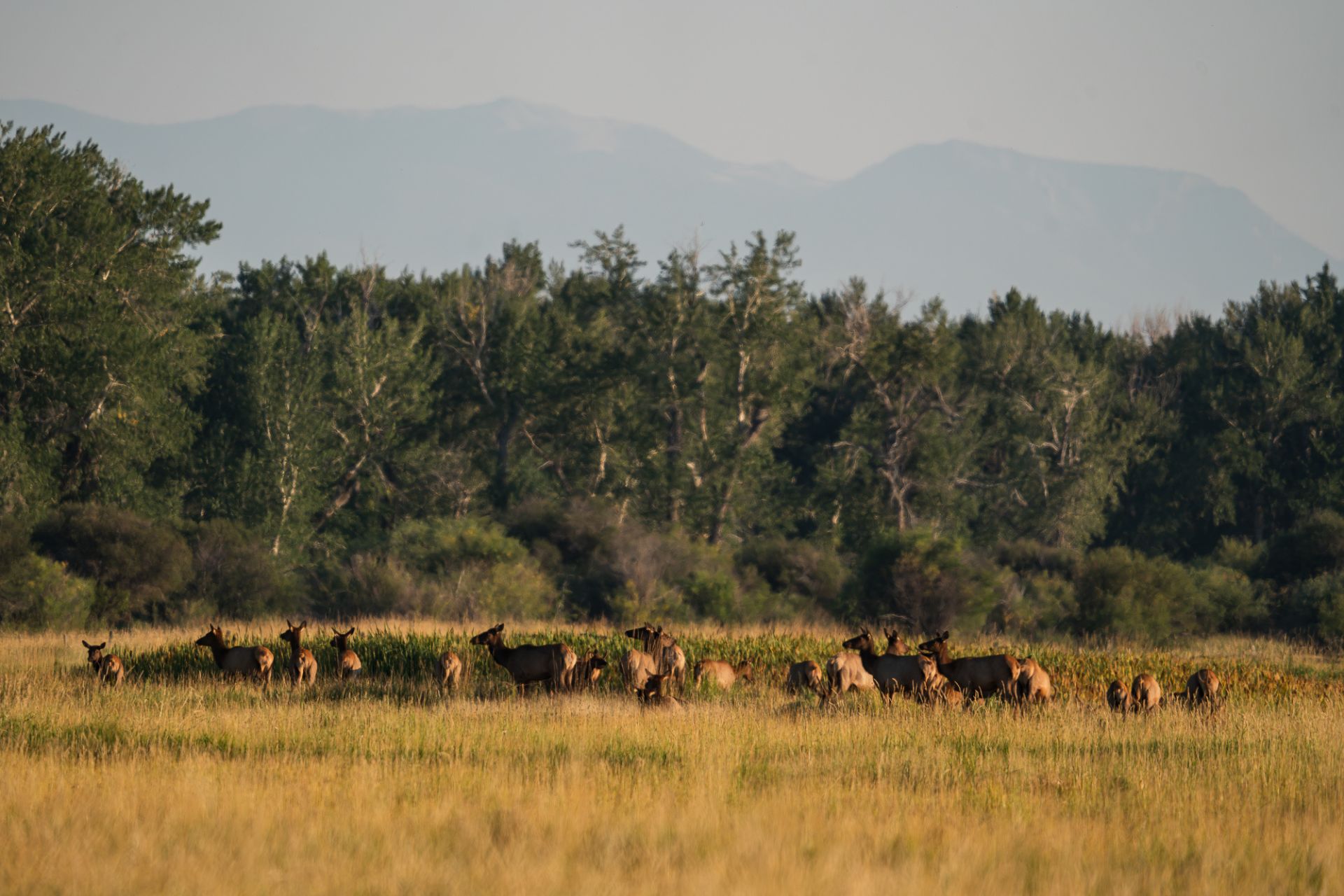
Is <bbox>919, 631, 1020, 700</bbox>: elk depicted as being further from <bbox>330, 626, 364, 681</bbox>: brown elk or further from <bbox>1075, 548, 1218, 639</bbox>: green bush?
<bbox>1075, 548, 1218, 639</bbox>: green bush

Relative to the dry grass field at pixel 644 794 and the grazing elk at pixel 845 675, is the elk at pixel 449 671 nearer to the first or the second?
the dry grass field at pixel 644 794

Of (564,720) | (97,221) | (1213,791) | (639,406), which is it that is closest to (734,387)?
(639,406)

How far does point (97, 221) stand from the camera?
148ft

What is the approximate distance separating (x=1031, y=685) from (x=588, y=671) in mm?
6072

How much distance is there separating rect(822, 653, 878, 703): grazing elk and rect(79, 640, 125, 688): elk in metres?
10.4

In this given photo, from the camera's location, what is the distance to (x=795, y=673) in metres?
19.8

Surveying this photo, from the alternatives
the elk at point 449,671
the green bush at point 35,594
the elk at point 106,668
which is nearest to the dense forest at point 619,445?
the green bush at point 35,594

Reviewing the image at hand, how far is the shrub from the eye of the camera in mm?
40656

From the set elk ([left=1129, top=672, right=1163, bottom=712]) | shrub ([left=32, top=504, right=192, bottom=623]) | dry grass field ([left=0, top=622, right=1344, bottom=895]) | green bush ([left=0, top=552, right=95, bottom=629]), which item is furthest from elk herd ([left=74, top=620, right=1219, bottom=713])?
shrub ([left=32, top=504, right=192, bottom=623])

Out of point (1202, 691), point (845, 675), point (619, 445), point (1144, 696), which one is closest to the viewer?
point (1144, 696)

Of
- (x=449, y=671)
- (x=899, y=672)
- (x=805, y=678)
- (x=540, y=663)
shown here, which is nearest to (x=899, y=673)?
(x=899, y=672)

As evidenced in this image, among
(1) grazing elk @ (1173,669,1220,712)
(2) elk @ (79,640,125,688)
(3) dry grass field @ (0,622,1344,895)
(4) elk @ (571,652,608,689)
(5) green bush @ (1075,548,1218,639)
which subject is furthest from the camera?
(5) green bush @ (1075,548,1218,639)

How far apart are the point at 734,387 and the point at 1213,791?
43456mm

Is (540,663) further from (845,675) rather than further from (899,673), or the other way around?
(899,673)
